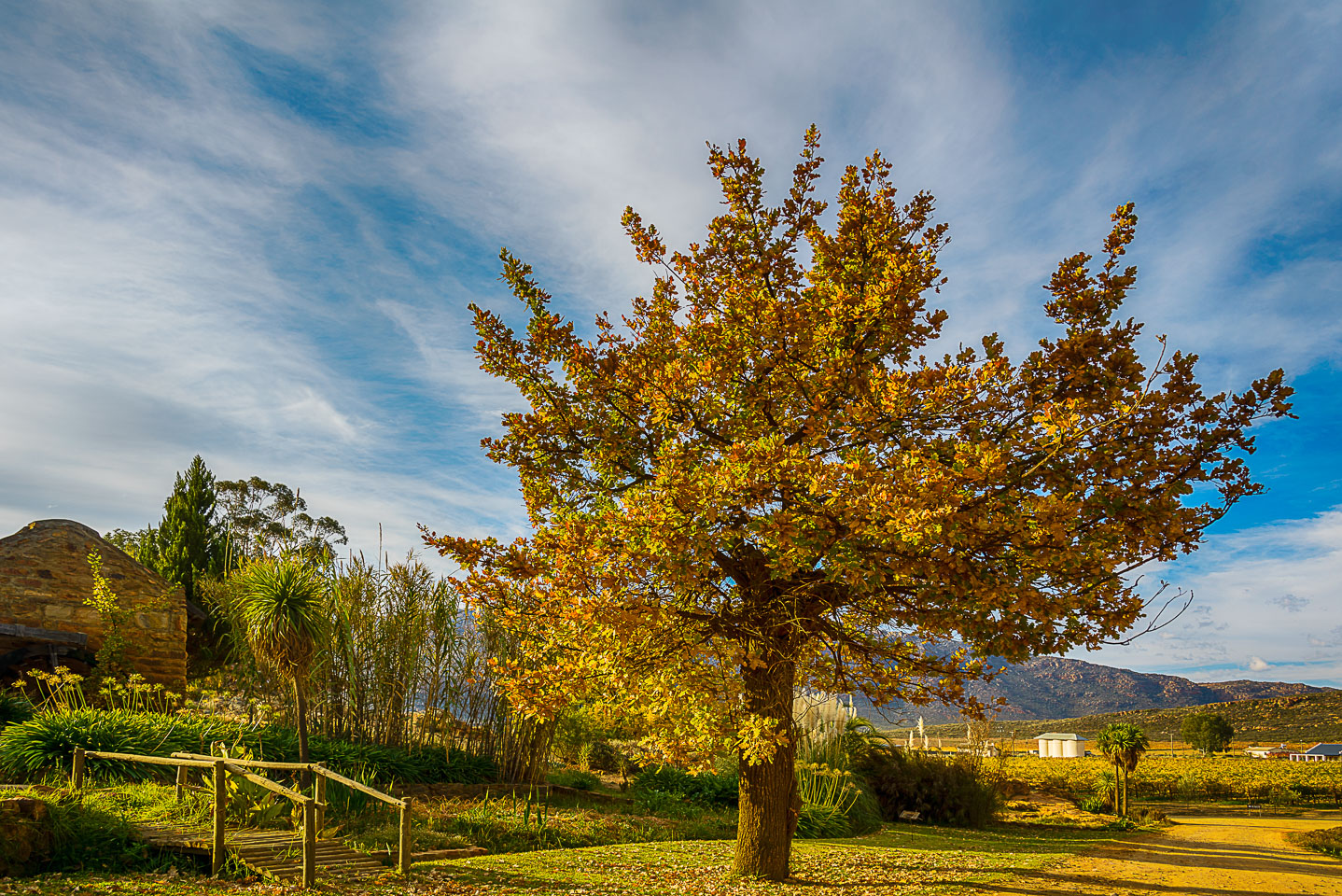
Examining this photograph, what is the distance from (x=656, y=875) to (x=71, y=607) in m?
14.1

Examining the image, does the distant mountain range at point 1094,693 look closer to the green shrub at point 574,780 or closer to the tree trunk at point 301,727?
the green shrub at point 574,780

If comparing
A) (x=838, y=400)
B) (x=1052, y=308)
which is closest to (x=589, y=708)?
(x=838, y=400)

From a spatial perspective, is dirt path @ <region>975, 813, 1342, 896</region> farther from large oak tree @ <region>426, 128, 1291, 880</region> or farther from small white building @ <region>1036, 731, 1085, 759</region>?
small white building @ <region>1036, 731, 1085, 759</region>

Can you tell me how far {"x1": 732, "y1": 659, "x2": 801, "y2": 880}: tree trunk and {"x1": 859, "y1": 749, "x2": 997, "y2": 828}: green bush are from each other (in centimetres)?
757

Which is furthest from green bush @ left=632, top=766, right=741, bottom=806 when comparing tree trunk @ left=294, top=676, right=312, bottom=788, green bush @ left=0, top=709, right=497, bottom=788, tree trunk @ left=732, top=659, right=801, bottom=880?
tree trunk @ left=732, top=659, right=801, bottom=880

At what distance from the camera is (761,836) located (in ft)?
25.7

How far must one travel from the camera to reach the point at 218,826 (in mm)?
6941

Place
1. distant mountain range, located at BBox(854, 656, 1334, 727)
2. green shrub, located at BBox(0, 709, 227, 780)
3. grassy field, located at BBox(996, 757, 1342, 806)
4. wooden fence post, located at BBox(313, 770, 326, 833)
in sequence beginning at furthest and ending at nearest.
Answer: distant mountain range, located at BBox(854, 656, 1334, 727)
grassy field, located at BBox(996, 757, 1342, 806)
green shrub, located at BBox(0, 709, 227, 780)
wooden fence post, located at BBox(313, 770, 326, 833)

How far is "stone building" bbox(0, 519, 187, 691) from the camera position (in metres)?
15.1

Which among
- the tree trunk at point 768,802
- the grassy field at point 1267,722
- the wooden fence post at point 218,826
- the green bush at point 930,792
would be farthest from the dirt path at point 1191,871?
the grassy field at point 1267,722

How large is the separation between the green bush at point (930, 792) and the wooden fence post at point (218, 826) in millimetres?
10956

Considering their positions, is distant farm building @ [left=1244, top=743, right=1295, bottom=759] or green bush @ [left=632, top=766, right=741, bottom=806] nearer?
green bush @ [left=632, top=766, right=741, bottom=806]

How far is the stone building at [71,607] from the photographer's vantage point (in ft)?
49.6

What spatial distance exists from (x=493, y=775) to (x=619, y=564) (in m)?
8.63
